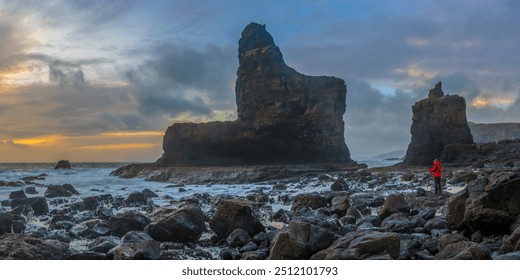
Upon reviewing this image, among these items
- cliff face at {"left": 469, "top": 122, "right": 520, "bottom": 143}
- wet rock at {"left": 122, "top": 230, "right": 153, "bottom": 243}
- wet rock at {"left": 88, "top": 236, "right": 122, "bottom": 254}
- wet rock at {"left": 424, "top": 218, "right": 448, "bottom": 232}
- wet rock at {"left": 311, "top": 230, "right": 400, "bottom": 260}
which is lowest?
wet rock at {"left": 88, "top": 236, "right": 122, "bottom": 254}

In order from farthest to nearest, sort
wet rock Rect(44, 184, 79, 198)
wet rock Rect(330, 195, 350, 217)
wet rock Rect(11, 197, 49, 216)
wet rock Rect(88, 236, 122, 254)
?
wet rock Rect(44, 184, 79, 198) < wet rock Rect(11, 197, 49, 216) < wet rock Rect(330, 195, 350, 217) < wet rock Rect(88, 236, 122, 254)

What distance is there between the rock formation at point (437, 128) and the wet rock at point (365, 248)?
36.2 meters

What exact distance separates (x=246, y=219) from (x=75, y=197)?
10752mm

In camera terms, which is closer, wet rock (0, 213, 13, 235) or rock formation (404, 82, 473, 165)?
wet rock (0, 213, 13, 235)

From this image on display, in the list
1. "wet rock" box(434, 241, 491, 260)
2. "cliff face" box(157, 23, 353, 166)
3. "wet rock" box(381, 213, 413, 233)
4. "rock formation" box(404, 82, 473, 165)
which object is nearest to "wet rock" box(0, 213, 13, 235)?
"wet rock" box(381, 213, 413, 233)

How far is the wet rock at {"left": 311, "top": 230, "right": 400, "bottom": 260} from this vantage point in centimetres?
560

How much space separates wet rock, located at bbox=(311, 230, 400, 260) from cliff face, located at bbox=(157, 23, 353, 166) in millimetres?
40551

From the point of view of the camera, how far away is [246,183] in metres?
31.1

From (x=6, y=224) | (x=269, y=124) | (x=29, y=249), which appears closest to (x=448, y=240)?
(x=29, y=249)

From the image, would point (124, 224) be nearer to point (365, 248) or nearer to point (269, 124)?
point (365, 248)

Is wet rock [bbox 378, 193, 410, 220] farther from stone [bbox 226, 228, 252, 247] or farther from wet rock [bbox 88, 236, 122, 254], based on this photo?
wet rock [bbox 88, 236, 122, 254]
